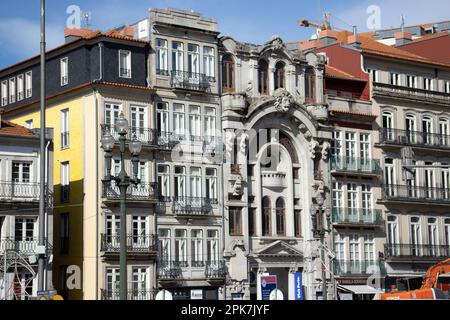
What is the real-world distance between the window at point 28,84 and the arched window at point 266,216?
1403cm

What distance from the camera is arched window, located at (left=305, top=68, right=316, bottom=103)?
177ft

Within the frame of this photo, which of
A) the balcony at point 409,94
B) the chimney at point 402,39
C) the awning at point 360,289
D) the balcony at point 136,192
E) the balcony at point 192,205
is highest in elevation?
the chimney at point 402,39

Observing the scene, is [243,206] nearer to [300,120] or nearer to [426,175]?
[300,120]

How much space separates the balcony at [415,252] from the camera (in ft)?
181

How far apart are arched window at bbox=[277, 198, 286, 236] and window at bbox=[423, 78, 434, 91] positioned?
14.6 m

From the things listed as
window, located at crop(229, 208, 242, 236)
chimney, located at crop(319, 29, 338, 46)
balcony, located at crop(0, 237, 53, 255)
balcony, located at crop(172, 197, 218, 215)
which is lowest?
balcony, located at crop(0, 237, 53, 255)

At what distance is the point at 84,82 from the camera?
1812 inches

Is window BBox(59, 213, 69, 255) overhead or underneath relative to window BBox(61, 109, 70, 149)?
underneath

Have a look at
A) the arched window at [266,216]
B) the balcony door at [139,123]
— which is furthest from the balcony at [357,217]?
the balcony door at [139,123]

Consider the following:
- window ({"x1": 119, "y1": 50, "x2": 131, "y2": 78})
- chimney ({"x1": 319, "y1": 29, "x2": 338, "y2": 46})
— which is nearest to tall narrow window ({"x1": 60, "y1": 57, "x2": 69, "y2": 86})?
window ({"x1": 119, "y1": 50, "x2": 131, "y2": 78})

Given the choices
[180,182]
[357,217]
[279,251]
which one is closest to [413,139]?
[357,217]

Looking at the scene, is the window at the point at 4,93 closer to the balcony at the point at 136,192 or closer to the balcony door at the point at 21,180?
the balcony at the point at 136,192

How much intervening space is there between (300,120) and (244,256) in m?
9.09

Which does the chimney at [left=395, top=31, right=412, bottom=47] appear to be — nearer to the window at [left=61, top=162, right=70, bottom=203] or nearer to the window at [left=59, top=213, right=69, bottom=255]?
the window at [left=61, top=162, right=70, bottom=203]
